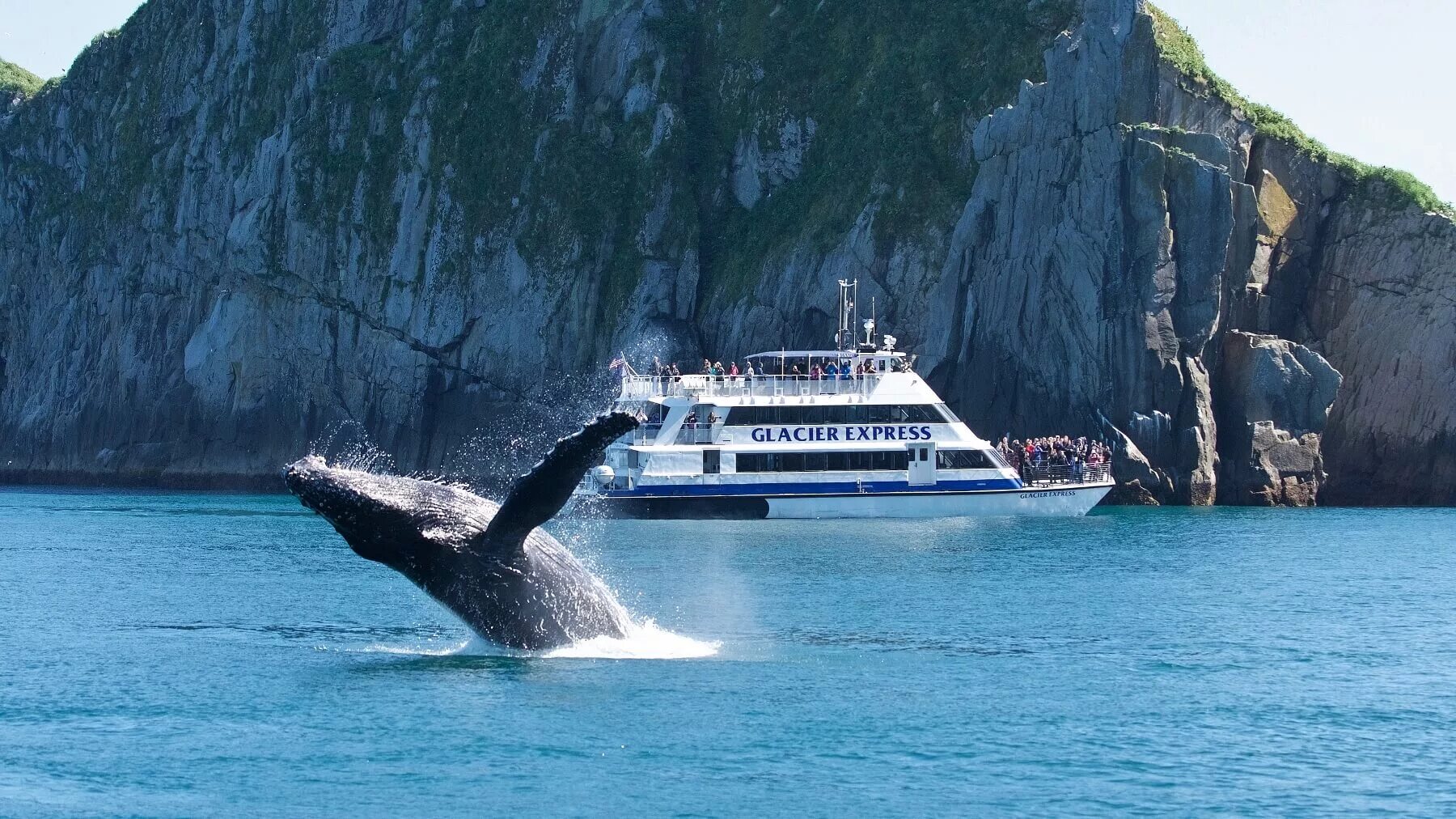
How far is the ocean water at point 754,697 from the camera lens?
805 inches

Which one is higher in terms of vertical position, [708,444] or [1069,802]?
[708,444]

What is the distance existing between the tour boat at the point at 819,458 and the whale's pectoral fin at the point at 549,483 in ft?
148

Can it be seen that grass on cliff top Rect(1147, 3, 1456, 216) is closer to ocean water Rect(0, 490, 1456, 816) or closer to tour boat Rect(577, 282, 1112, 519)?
tour boat Rect(577, 282, 1112, 519)

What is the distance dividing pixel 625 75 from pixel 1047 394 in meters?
37.5

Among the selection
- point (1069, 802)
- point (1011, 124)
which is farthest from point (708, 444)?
point (1069, 802)

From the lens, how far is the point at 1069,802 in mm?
19906

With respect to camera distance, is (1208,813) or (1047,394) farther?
(1047,394)

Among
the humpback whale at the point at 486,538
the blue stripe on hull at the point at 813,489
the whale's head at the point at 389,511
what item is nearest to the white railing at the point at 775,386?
the blue stripe on hull at the point at 813,489

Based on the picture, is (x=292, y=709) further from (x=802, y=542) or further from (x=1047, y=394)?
(x=1047, y=394)

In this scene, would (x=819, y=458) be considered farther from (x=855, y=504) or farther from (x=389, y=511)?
(x=389, y=511)

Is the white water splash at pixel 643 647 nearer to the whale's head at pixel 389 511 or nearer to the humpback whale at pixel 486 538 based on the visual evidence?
the humpback whale at pixel 486 538

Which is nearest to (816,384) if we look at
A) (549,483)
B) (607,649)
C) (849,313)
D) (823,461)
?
(823,461)

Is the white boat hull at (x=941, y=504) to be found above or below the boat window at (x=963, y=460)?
below

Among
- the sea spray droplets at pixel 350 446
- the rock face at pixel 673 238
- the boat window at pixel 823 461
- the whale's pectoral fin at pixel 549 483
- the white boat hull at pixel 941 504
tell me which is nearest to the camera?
the whale's pectoral fin at pixel 549 483
